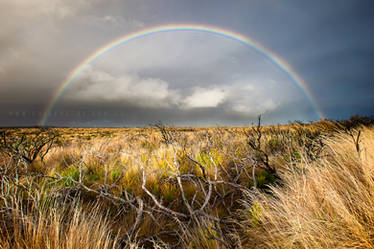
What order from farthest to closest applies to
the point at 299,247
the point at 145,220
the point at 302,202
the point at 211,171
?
1. the point at 211,171
2. the point at 145,220
3. the point at 302,202
4. the point at 299,247

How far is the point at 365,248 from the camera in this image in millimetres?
1125

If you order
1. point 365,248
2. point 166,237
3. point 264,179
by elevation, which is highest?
point 365,248

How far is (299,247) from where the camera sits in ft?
4.14

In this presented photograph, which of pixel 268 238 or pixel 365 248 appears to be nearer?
pixel 365 248

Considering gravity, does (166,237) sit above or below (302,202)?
below

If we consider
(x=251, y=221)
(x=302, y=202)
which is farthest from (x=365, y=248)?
(x=251, y=221)

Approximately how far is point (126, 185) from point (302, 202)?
9.25ft

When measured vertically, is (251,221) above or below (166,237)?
above

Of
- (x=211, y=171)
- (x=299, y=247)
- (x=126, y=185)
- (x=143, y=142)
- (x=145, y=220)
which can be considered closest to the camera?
(x=299, y=247)

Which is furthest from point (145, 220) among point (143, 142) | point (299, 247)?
point (143, 142)

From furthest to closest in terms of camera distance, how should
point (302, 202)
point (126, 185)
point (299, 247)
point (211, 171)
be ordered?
point (211, 171), point (126, 185), point (302, 202), point (299, 247)

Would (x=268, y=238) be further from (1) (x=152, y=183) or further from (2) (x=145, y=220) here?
(1) (x=152, y=183)

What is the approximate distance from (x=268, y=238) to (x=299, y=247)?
0.82 feet

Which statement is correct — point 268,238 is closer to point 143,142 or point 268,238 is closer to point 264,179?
point 264,179
